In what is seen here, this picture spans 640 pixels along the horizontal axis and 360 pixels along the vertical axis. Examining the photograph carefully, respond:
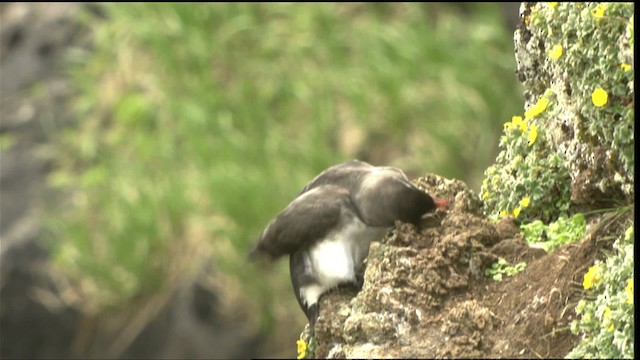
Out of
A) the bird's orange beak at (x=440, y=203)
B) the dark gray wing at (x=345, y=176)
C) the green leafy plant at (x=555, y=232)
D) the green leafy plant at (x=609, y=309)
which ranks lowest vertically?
the green leafy plant at (x=609, y=309)

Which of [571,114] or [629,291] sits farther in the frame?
[571,114]

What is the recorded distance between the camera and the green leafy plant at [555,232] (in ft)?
14.6

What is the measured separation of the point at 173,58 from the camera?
1049 cm

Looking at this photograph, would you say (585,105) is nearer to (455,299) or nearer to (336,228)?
(455,299)

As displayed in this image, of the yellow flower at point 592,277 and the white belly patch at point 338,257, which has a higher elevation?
the white belly patch at point 338,257

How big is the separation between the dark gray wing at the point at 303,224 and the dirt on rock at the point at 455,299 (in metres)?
0.20

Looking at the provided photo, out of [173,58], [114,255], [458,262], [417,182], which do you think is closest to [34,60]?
[173,58]

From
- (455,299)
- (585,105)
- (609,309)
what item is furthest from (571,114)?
(609,309)

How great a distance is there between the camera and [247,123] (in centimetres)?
1011

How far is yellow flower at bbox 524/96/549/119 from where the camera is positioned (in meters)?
4.57

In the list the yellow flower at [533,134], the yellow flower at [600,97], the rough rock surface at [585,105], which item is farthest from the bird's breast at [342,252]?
the yellow flower at [600,97]

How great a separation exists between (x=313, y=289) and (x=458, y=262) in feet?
1.60

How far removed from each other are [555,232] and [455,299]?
46 cm

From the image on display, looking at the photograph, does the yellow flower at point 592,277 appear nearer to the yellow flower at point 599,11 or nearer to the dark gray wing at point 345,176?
the yellow flower at point 599,11
